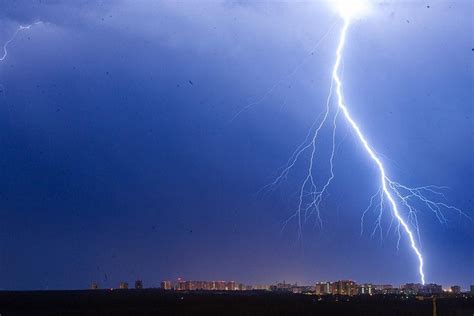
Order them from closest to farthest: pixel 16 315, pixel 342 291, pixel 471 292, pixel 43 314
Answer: pixel 16 315, pixel 43 314, pixel 471 292, pixel 342 291

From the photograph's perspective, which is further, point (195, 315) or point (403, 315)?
point (403, 315)

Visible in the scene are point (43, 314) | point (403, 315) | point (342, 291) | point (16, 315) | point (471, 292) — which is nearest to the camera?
point (16, 315)

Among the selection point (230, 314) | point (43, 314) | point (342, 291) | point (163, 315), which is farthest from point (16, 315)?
point (342, 291)

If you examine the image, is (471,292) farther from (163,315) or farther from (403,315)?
(163,315)

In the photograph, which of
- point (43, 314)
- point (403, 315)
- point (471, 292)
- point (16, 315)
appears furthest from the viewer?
point (471, 292)

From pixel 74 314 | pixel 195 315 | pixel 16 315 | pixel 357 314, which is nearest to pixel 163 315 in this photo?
pixel 195 315

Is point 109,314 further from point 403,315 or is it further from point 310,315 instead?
point 403,315

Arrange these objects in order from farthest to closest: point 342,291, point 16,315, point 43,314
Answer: point 342,291, point 43,314, point 16,315

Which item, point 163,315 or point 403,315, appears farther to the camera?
point 403,315
